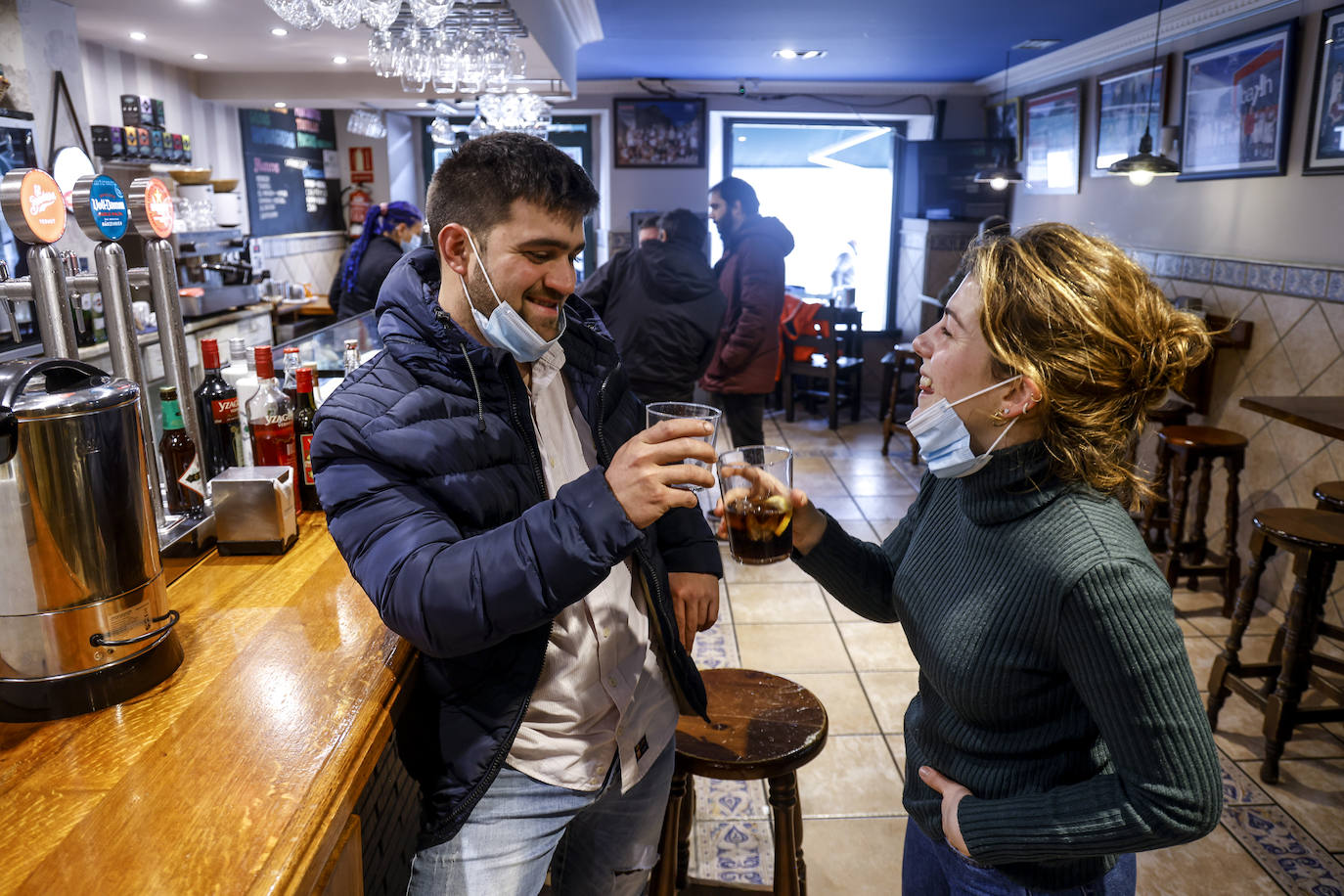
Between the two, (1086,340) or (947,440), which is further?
(947,440)

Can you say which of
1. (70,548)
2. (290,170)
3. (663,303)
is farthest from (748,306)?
(290,170)

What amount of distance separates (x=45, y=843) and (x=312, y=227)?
916 centimetres

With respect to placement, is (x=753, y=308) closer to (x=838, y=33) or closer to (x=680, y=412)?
(x=838, y=33)

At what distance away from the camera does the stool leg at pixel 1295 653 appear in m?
2.94

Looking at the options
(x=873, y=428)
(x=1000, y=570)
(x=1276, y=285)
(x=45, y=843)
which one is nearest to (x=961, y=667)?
(x=1000, y=570)

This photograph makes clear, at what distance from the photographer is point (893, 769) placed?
3.08 meters

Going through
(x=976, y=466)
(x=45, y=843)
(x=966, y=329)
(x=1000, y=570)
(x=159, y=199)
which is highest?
(x=159, y=199)

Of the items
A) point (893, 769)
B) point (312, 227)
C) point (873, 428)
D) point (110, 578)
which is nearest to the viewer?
point (110, 578)

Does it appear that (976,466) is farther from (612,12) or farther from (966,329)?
(612,12)

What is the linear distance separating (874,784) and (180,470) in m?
2.32

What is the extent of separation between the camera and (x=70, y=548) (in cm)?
123

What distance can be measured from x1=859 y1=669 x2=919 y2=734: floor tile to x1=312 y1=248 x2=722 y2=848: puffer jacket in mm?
1978

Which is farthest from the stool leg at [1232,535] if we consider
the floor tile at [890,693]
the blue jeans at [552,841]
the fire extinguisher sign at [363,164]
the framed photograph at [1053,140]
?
the fire extinguisher sign at [363,164]

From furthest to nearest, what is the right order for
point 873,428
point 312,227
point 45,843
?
point 312,227
point 873,428
point 45,843
